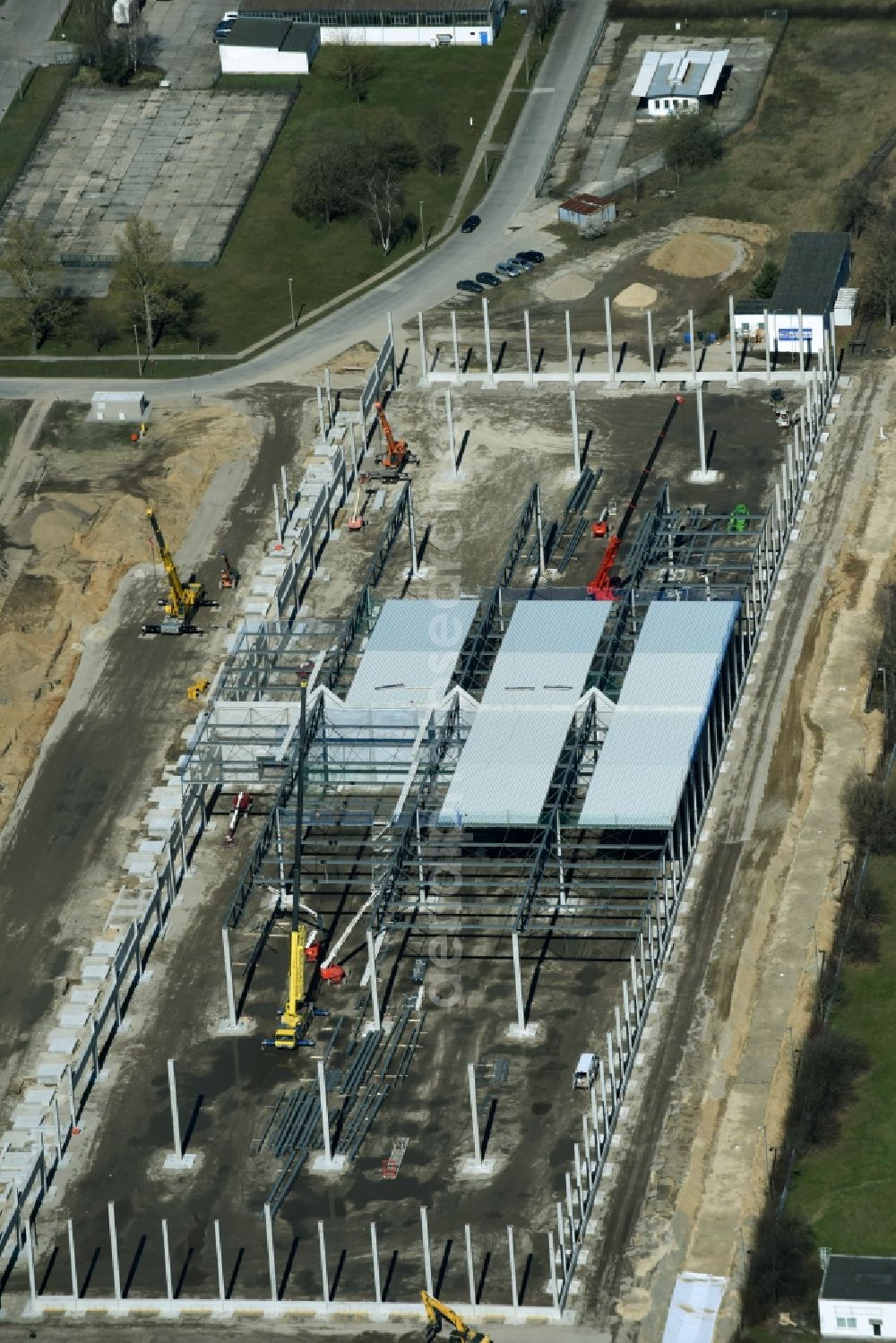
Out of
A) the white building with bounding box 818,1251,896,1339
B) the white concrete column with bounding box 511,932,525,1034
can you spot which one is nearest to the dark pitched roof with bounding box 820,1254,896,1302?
the white building with bounding box 818,1251,896,1339

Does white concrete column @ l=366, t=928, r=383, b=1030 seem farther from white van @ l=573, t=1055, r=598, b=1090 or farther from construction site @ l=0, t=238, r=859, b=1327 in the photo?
white van @ l=573, t=1055, r=598, b=1090

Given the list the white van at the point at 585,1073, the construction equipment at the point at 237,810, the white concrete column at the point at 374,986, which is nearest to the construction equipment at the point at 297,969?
the white concrete column at the point at 374,986

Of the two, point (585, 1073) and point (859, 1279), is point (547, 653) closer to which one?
point (585, 1073)

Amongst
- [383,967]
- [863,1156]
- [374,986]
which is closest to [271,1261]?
[374,986]

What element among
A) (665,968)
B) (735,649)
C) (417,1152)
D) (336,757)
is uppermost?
(735,649)

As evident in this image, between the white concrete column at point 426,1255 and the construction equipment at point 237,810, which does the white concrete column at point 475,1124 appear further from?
the construction equipment at point 237,810

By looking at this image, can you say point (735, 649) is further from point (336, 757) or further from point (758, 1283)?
point (758, 1283)

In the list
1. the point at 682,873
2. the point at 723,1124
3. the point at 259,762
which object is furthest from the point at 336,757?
the point at 723,1124
